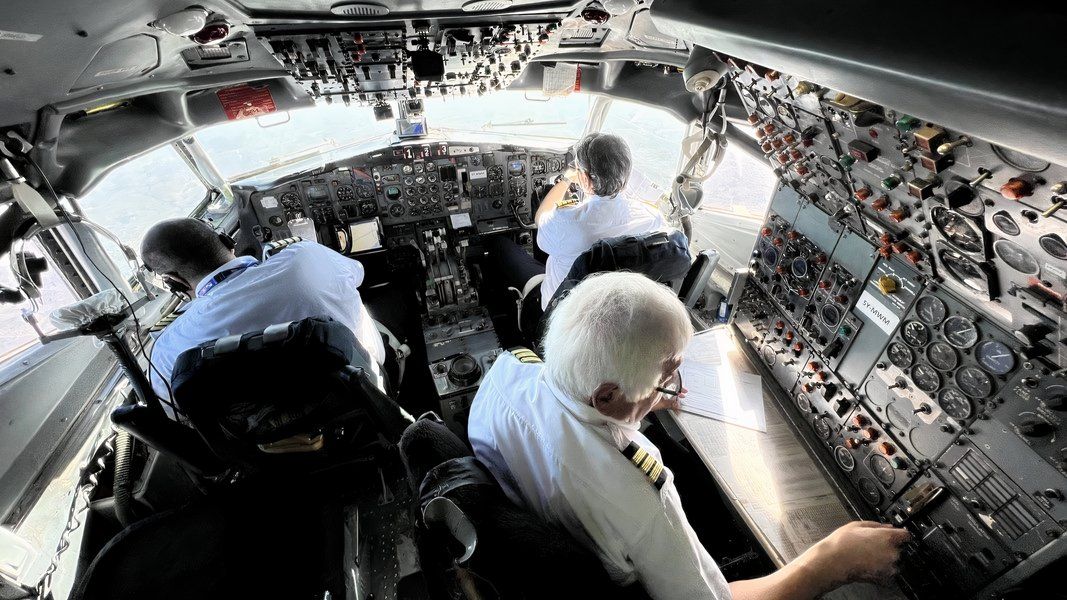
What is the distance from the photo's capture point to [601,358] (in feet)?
3.17

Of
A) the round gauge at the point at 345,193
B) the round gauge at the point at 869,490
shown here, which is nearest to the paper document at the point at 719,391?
the round gauge at the point at 869,490

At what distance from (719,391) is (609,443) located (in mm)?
997

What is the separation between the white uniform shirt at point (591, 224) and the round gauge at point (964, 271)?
43.1 inches

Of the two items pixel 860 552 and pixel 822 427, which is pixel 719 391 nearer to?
pixel 822 427

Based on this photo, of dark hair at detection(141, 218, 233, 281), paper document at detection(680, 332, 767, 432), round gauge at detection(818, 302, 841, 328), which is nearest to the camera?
round gauge at detection(818, 302, 841, 328)

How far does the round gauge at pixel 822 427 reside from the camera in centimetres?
161

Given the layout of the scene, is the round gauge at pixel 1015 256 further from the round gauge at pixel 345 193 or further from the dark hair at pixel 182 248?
the round gauge at pixel 345 193

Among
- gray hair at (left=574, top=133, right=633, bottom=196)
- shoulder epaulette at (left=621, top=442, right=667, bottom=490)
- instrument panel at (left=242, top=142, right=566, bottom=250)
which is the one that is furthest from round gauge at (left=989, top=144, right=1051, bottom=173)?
instrument panel at (left=242, top=142, right=566, bottom=250)

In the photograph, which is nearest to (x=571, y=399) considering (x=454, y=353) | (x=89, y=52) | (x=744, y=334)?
(x=744, y=334)

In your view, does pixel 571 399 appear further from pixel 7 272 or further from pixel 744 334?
pixel 7 272

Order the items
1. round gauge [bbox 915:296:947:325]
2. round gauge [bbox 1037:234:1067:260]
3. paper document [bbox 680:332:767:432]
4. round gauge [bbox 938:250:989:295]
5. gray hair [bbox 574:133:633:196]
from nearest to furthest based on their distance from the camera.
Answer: round gauge [bbox 1037:234:1067:260]
round gauge [bbox 938:250:989:295]
round gauge [bbox 915:296:947:325]
paper document [bbox 680:332:767:432]
gray hair [bbox 574:133:633:196]

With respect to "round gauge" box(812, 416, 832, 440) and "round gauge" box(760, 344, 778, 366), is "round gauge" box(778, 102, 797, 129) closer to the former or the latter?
"round gauge" box(760, 344, 778, 366)

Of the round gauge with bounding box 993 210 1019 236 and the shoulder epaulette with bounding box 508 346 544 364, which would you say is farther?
the shoulder epaulette with bounding box 508 346 544 364

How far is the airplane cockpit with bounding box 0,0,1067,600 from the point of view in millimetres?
827
